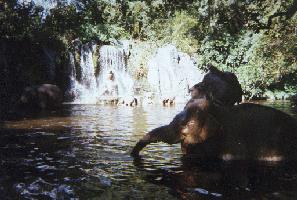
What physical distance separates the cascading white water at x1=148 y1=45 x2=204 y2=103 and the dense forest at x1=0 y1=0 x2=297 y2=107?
8.25 ft

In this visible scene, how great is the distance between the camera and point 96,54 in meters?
33.4

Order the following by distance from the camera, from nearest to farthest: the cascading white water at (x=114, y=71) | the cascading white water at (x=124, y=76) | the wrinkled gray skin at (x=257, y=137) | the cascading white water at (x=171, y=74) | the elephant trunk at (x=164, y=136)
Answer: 1. the wrinkled gray skin at (x=257, y=137)
2. the elephant trunk at (x=164, y=136)
3. the cascading white water at (x=124, y=76)
4. the cascading white water at (x=171, y=74)
5. the cascading white water at (x=114, y=71)

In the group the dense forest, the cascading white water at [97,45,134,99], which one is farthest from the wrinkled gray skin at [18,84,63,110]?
the cascading white water at [97,45,134,99]

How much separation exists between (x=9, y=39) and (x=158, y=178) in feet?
82.3

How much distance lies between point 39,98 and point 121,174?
17.2 metres

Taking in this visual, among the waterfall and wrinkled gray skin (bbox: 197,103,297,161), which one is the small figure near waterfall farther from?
wrinkled gray skin (bbox: 197,103,297,161)

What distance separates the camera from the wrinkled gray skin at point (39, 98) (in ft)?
76.2

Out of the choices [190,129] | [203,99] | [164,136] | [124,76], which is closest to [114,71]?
[124,76]

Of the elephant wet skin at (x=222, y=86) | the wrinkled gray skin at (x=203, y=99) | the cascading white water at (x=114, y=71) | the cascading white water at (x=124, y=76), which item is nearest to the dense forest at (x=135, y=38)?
the cascading white water at (x=124, y=76)

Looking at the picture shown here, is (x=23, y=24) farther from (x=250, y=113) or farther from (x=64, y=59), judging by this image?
(x=250, y=113)

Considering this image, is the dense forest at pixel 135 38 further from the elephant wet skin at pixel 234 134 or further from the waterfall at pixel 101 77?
the elephant wet skin at pixel 234 134

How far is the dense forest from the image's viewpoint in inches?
1134

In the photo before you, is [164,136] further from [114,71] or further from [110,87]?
[114,71]

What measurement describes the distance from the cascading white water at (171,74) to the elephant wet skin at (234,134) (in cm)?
2299
